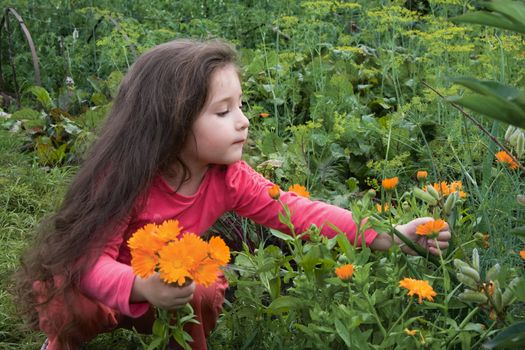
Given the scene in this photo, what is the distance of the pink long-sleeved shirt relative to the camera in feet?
7.11

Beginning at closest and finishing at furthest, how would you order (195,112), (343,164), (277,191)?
(277,191) → (195,112) → (343,164)

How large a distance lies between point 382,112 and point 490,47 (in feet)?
2.08

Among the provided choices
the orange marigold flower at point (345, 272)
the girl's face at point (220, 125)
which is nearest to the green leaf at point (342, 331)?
the orange marigold flower at point (345, 272)

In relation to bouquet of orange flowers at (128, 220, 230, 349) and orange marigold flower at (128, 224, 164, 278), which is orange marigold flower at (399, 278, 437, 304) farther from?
orange marigold flower at (128, 224, 164, 278)

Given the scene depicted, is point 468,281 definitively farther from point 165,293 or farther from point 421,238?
point 165,293

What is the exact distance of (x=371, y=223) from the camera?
1996 mm

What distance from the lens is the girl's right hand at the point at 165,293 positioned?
173 centimetres

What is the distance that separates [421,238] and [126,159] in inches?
29.4

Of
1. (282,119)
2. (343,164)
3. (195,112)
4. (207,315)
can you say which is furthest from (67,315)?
(282,119)

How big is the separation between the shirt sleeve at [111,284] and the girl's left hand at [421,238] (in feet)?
2.05

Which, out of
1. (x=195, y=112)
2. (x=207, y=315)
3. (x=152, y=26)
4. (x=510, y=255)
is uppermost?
(x=195, y=112)

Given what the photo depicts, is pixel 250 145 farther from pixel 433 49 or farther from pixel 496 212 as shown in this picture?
pixel 496 212

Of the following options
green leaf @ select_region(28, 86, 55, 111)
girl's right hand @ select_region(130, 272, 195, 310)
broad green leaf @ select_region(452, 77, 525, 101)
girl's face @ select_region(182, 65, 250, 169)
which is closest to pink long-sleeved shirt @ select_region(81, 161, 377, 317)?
girl's face @ select_region(182, 65, 250, 169)

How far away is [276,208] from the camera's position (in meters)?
2.27
